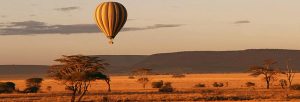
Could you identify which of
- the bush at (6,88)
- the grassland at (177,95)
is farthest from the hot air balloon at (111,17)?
the bush at (6,88)

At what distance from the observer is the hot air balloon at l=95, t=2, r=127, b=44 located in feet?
165

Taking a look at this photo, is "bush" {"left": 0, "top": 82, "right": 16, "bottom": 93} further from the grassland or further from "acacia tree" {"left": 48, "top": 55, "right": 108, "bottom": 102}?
"acacia tree" {"left": 48, "top": 55, "right": 108, "bottom": 102}

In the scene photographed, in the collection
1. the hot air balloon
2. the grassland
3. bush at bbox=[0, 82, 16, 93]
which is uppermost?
the hot air balloon

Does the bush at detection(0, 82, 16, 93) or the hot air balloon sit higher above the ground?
the hot air balloon

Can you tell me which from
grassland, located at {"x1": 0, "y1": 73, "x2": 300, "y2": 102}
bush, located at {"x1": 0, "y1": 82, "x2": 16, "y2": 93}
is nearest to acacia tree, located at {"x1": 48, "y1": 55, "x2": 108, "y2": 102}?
grassland, located at {"x1": 0, "y1": 73, "x2": 300, "y2": 102}

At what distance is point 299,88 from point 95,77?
34.4 meters

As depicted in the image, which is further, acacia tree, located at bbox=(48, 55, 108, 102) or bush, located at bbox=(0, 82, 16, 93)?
bush, located at bbox=(0, 82, 16, 93)

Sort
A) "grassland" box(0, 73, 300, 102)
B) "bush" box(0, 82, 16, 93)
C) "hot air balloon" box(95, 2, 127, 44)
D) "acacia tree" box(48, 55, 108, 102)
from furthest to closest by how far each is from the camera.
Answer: "bush" box(0, 82, 16, 93) < "grassland" box(0, 73, 300, 102) < "acacia tree" box(48, 55, 108, 102) < "hot air balloon" box(95, 2, 127, 44)

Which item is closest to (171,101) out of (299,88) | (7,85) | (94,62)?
(94,62)

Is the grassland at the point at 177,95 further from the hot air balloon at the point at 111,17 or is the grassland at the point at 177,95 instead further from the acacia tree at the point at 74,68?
the hot air balloon at the point at 111,17

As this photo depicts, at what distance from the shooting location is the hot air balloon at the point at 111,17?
165 ft

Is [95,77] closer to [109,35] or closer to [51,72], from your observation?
[51,72]

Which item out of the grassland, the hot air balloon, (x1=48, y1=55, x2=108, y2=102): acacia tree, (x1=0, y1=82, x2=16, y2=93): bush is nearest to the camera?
the hot air balloon

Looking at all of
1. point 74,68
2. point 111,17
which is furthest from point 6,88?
point 111,17
